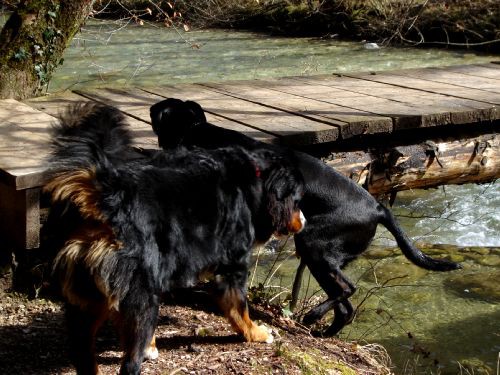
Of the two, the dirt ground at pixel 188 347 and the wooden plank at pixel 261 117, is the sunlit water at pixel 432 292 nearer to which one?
the dirt ground at pixel 188 347

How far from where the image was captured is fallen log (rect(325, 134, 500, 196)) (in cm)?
541

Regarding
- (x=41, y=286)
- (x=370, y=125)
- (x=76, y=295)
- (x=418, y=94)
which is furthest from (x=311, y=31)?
(x=76, y=295)

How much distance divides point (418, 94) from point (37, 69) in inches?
121

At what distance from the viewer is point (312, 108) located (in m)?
5.89

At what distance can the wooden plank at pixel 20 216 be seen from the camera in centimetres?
408

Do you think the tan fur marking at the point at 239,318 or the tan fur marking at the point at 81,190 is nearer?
the tan fur marking at the point at 81,190

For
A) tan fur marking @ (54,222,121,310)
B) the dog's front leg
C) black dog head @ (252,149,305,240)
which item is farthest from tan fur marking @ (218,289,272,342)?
tan fur marking @ (54,222,121,310)

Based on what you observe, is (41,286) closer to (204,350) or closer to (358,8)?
(204,350)

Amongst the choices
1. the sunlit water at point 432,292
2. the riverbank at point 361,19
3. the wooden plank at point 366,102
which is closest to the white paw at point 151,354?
the sunlit water at point 432,292

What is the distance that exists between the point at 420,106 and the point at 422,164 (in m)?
0.50

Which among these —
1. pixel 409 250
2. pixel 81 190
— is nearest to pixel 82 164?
pixel 81 190

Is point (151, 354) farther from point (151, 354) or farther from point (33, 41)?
point (33, 41)

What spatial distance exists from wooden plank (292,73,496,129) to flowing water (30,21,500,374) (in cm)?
73

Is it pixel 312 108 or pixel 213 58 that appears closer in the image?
pixel 312 108
